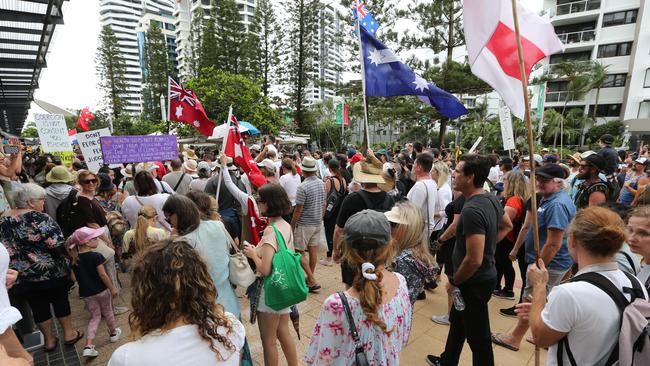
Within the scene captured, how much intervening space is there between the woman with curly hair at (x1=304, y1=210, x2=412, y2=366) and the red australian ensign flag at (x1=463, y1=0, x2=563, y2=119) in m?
1.58

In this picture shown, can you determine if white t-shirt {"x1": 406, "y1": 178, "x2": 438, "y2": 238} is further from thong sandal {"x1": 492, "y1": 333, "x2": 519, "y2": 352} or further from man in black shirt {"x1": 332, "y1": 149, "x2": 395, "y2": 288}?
thong sandal {"x1": 492, "y1": 333, "x2": 519, "y2": 352}

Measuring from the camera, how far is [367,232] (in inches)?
61.7

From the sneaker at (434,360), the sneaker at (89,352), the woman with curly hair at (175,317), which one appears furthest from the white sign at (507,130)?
the sneaker at (89,352)

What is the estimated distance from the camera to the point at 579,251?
5.40ft

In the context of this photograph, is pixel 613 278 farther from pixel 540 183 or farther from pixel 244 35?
pixel 244 35

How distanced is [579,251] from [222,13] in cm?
2760

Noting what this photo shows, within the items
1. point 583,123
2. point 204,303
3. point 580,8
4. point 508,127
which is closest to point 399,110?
point 508,127

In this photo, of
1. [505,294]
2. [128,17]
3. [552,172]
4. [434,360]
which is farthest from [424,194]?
[128,17]

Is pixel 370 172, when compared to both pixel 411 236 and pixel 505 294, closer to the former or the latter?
pixel 411 236

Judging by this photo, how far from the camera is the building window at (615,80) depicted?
91.4 feet

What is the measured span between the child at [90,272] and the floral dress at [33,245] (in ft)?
0.44

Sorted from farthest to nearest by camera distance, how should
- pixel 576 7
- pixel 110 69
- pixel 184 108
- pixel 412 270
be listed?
1. pixel 110 69
2. pixel 576 7
3. pixel 184 108
4. pixel 412 270

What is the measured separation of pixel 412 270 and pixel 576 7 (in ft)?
126

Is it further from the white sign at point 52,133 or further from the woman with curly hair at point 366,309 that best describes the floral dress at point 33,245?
the white sign at point 52,133
